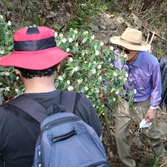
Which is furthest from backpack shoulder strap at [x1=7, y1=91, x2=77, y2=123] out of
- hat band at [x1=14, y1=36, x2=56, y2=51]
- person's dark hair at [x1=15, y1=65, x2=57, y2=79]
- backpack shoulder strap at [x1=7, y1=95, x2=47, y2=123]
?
hat band at [x1=14, y1=36, x2=56, y2=51]

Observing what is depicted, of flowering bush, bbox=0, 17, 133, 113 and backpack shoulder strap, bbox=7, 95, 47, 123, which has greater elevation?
backpack shoulder strap, bbox=7, 95, 47, 123

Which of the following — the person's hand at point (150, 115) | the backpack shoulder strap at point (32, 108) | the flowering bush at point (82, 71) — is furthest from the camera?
the person's hand at point (150, 115)

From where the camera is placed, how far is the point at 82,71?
2771 mm

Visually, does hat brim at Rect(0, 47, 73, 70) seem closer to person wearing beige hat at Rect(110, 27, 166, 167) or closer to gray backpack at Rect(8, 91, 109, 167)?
gray backpack at Rect(8, 91, 109, 167)

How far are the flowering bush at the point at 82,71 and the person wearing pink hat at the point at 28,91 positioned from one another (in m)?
0.77

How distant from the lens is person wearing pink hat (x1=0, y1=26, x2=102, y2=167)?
5.43 feet

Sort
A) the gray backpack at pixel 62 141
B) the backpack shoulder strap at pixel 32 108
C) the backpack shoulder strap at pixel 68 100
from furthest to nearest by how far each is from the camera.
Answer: the backpack shoulder strap at pixel 68 100
the backpack shoulder strap at pixel 32 108
the gray backpack at pixel 62 141

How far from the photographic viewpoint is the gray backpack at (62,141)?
1.48m

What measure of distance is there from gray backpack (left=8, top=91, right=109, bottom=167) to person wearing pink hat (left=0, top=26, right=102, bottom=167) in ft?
0.21

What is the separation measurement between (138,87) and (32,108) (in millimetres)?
2542

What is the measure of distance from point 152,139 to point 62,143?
3020mm

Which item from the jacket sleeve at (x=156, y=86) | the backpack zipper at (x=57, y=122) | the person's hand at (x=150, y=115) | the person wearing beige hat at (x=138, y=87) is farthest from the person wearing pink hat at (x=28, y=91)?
the person's hand at (x=150, y=115)

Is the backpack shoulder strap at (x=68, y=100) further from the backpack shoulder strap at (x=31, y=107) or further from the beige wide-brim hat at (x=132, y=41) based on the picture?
the beige wide-brim hat at (x=132, y=41)

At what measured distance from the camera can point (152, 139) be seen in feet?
14.1
